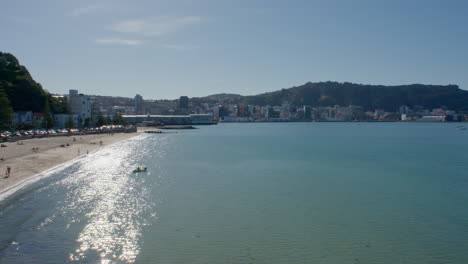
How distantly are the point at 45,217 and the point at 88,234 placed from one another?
2956mm

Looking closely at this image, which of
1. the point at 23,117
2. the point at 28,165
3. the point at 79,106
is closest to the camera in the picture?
the point at 28,165

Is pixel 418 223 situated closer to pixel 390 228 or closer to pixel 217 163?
pixel 390 228

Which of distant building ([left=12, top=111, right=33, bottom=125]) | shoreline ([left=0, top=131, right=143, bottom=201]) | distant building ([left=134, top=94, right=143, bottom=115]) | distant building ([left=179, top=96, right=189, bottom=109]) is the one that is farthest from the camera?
distant building ([left=179, top=96, right=189, bottom=109])

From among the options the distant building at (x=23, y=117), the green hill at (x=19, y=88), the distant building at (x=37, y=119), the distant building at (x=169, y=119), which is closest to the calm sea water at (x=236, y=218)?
the distant building at (x=23, y=117)

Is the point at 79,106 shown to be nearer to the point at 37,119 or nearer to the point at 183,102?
the point at 37,119

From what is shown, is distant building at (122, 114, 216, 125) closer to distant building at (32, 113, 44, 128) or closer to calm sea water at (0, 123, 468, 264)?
distant building at (32, 113, 44, 128)

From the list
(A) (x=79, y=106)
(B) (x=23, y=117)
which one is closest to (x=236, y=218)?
(B) (x=23, y=117)

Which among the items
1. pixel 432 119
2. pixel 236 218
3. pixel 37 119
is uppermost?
pixel 432 119

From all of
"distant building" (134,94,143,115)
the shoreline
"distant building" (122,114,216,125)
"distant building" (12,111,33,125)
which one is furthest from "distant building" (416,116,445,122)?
the shoreline

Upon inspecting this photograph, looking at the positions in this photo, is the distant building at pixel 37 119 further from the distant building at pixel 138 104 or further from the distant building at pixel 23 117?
the distant building at pixel 138 104

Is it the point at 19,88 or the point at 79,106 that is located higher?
the point at 19,88

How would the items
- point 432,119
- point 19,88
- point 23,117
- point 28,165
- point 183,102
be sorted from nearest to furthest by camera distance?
point 28,165, point 23,117, point 19,88, point 432,119, point 183,102

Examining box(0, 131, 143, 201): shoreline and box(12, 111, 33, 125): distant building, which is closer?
box(0, 131, 143, 201): shoreline

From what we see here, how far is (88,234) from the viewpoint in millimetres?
11312
